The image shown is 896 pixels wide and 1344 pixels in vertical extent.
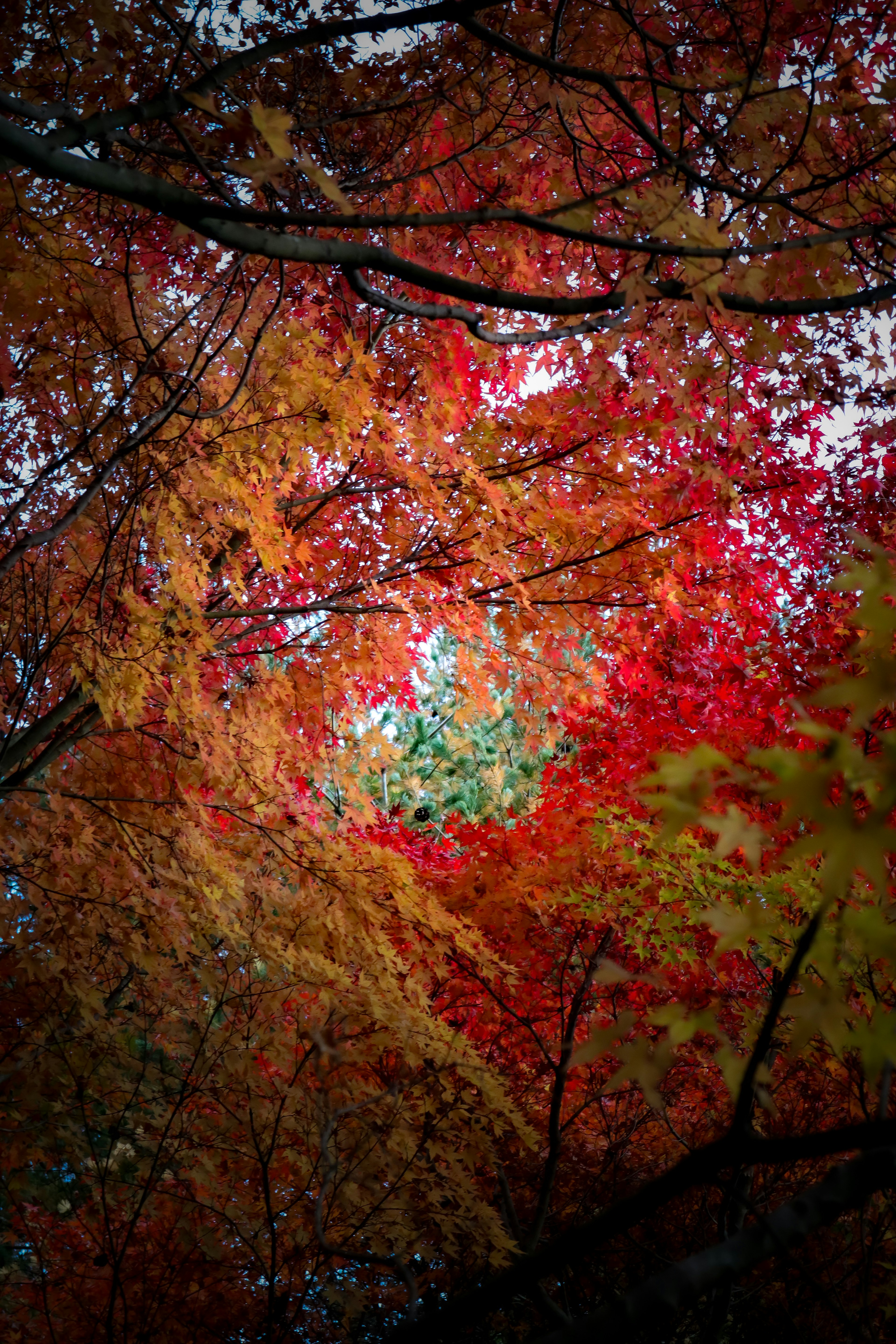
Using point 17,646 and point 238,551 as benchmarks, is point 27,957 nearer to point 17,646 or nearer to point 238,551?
point 17,646

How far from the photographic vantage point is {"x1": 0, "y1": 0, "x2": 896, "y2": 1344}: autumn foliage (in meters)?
3.03

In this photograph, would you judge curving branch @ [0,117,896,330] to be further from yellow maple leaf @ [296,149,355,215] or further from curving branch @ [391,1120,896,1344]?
curving branch @ [391,1120,896,1344]

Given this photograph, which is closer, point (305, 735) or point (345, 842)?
point (345, 842)

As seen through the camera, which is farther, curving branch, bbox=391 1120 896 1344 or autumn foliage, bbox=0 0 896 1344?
autumn foliage, bbox=0 0 896 1344

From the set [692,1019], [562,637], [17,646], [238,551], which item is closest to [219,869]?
[17,646]

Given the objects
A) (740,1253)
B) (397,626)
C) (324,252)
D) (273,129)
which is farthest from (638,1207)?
(397,626)

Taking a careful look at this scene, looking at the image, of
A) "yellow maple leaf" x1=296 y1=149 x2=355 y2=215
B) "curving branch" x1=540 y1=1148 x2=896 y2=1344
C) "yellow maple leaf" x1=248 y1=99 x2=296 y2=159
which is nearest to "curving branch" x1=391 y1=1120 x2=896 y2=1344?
"curving branch" x1=540 y1=1148 x2=896 y2=1344

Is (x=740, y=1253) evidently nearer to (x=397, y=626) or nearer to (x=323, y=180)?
(x=323, y=180)

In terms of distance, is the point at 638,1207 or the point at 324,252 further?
the point at 324,252

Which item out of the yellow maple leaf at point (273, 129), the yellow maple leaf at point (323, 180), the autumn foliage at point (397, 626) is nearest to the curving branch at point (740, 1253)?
the autumn foliage at point (397, 626)

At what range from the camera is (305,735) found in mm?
5273

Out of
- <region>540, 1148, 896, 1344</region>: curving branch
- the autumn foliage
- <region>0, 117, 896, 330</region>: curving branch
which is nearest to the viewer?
<region>540, 1148, 896, 1344</region>: curving branch

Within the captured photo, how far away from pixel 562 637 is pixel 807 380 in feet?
8.85

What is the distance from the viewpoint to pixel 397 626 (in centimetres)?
504
